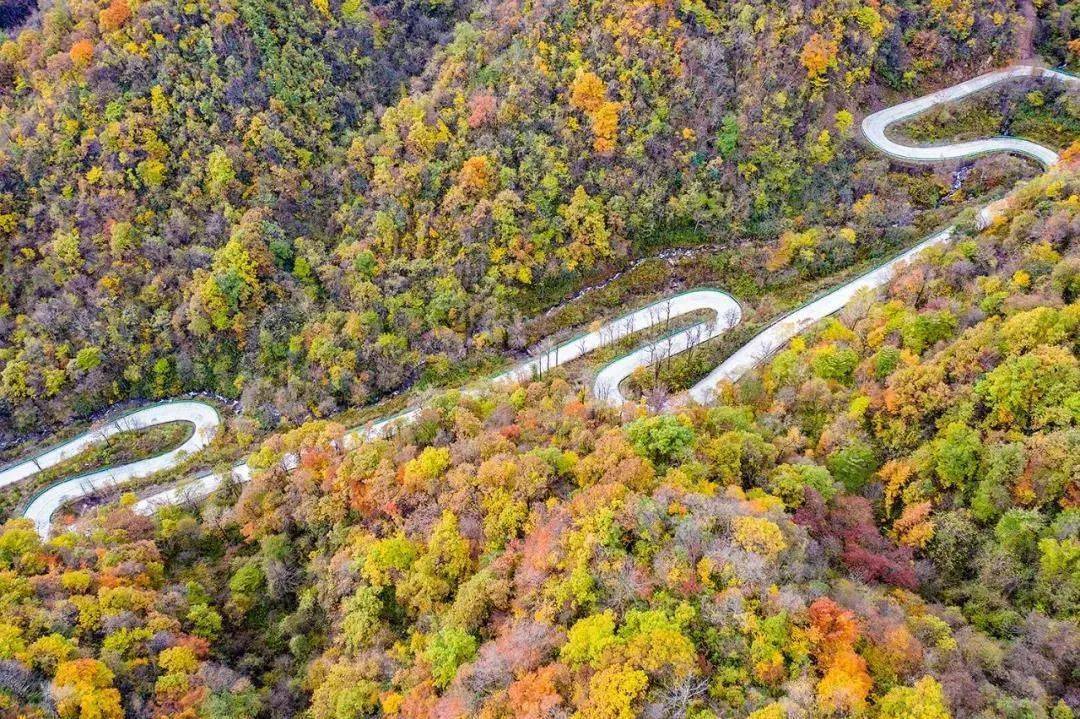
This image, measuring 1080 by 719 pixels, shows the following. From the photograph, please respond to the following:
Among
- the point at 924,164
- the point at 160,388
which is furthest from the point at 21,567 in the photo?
the point at 924,164

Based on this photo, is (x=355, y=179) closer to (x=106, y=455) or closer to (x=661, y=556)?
(x=106, y=455)

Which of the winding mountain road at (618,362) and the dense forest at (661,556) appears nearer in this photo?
the dense forest at (661,556)

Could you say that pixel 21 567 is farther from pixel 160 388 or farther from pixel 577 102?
pixel 577 102

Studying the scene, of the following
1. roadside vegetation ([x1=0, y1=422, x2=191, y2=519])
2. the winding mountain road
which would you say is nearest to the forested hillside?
the winding mountain road

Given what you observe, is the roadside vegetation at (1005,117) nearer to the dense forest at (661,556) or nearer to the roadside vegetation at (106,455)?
the dense forest at (661,556)

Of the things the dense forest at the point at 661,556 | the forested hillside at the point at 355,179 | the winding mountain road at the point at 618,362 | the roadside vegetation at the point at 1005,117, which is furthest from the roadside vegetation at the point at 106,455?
the roadside vegetation at the point at 1005,117

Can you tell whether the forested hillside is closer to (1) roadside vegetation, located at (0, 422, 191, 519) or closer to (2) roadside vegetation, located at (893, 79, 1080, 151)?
(1) roadside vegetation, located at (0, 422, 191, 519)

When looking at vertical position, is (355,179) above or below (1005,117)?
above

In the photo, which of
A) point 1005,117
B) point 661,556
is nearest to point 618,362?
point 661,556
